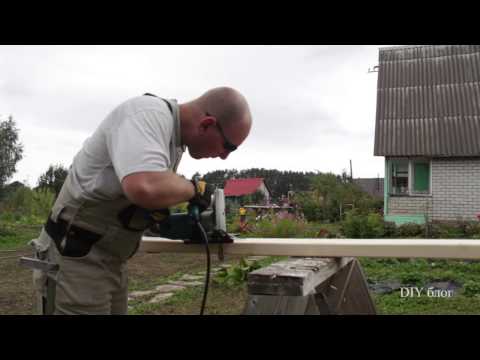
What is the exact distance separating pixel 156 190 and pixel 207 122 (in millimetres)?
554

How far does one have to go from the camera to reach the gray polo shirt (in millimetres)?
1594

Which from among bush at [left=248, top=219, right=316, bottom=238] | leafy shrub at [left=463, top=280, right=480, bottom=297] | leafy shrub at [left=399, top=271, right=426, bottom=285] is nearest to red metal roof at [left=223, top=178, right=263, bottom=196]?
bush at [left=248, top=219, right=316, bottom=238]

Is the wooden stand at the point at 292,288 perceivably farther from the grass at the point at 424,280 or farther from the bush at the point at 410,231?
the bush at the point at 410,231

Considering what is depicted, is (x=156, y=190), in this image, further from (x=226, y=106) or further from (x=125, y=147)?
(x=226, y=106)

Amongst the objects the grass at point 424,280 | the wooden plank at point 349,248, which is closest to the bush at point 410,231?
the grass at point 424,280

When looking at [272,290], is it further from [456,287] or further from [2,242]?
[2,242]

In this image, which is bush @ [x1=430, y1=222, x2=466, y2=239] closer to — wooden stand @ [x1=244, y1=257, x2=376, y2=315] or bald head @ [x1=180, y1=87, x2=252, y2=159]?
wooden stand @ [x1=244, y1=257, x2=376, y2=315]

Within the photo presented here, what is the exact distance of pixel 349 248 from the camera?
2324 mm

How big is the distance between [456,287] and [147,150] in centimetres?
517

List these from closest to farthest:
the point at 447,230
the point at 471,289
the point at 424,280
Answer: the point at 471,289, the point at 424,280, the point at 447,230

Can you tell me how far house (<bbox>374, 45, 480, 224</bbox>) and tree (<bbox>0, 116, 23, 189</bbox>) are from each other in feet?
51.5

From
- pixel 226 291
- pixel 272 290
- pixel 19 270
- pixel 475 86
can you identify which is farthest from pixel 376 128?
pixel 272 290

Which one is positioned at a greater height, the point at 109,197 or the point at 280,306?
the point at 109,197

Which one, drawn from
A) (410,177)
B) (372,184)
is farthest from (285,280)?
(372,184)
